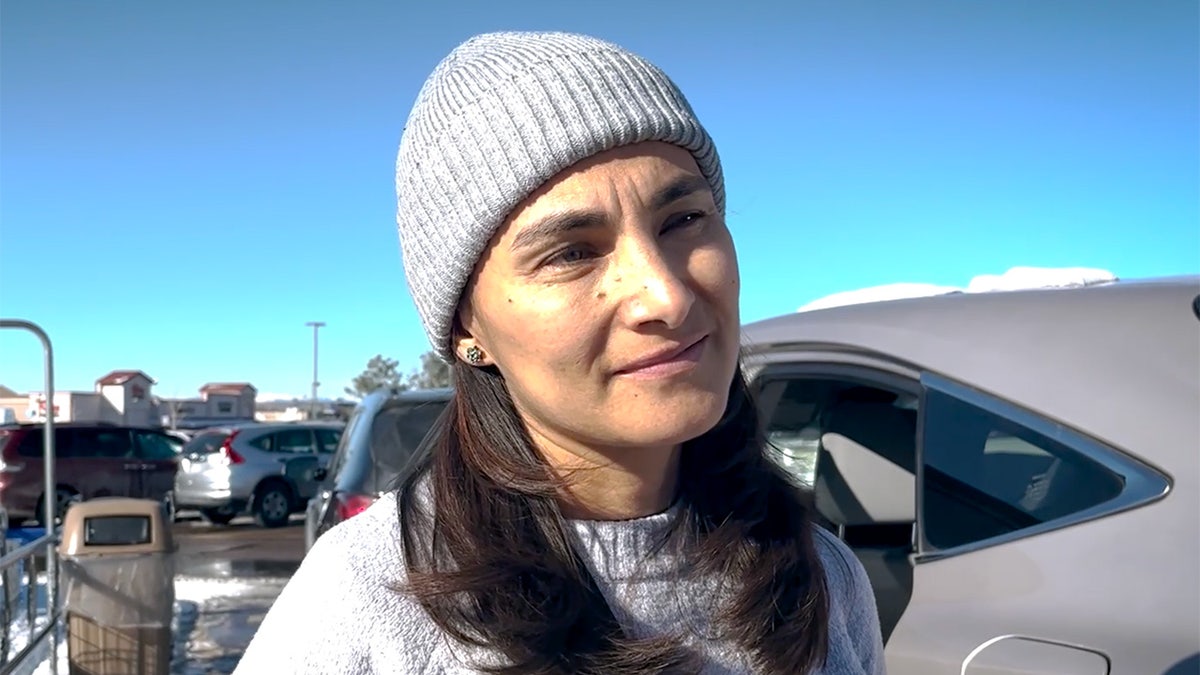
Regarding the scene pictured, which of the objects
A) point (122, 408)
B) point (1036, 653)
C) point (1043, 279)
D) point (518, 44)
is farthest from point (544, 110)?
point (122, 408)

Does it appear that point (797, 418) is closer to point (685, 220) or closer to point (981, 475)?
point (981, 475)

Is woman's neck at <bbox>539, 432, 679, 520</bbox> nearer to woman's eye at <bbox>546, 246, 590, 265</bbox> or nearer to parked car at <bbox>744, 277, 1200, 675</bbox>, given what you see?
woman's eye at <bbox>546, 246, 590, 265</bbox>

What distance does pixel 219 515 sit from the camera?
52.4 feet

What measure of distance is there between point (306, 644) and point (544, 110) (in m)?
0.74

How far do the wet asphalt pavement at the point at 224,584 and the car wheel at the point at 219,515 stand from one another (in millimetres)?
149

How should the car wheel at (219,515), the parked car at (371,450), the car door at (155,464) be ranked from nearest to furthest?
1. the parked car at (371,450)
2. the car wheel at (219,515)
3. the car door at (155,464)

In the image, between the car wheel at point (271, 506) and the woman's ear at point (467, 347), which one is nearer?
the woman's ear at point (467, 347)

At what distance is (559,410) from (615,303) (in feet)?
0.56

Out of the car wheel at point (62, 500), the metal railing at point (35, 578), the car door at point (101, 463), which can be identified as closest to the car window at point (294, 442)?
the car door at point (101, 463)

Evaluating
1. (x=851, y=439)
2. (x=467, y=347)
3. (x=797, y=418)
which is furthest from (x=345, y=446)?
(x=467, y=347)

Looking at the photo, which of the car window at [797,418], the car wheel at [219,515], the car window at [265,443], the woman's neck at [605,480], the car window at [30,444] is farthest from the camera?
the car window at [265,443]

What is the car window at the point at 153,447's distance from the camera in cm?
1644

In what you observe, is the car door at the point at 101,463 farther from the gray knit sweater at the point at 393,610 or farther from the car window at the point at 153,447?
the gray knit sweater at the point at 393,610

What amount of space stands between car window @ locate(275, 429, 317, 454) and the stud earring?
50.5 feet
